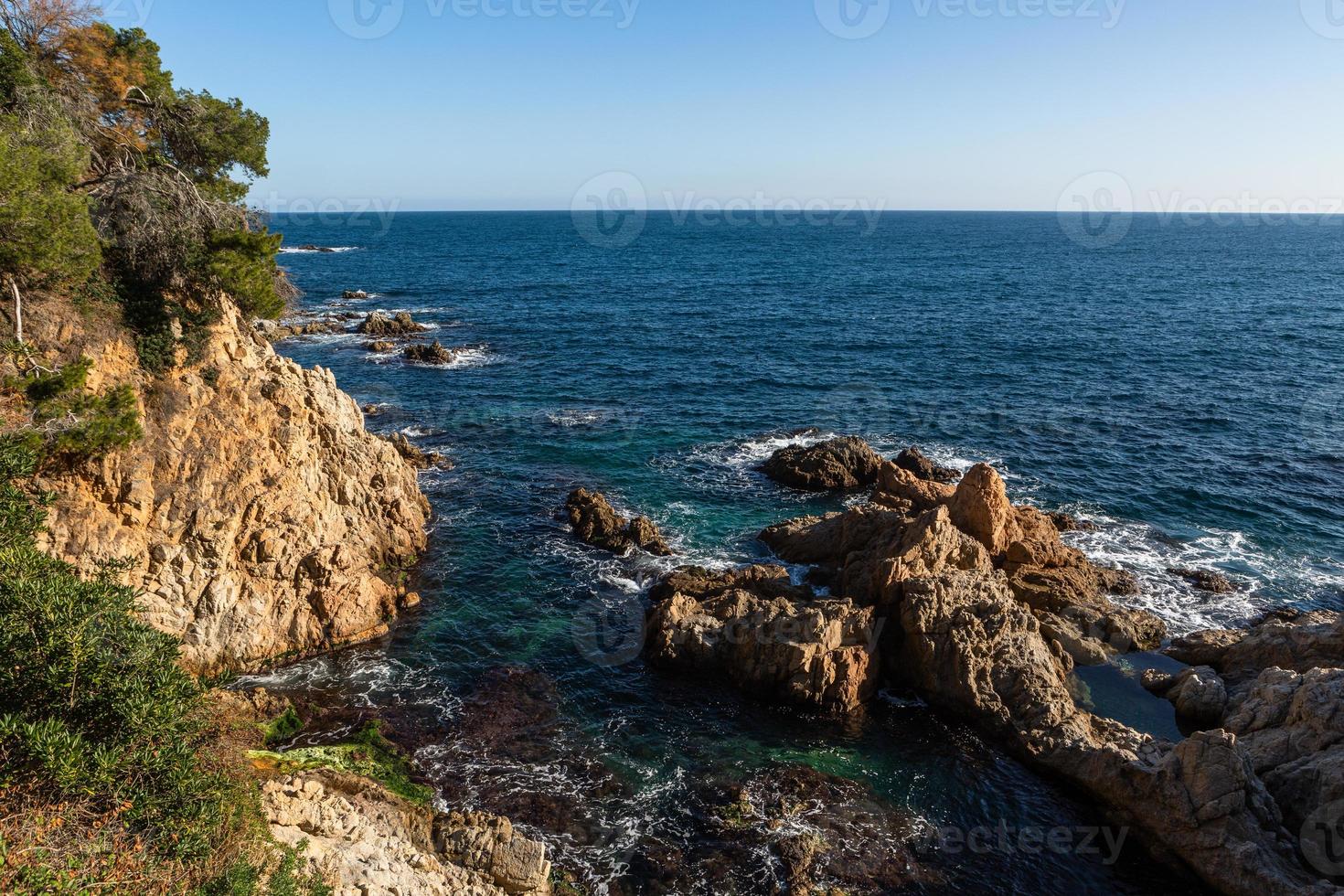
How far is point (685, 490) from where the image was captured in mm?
40281

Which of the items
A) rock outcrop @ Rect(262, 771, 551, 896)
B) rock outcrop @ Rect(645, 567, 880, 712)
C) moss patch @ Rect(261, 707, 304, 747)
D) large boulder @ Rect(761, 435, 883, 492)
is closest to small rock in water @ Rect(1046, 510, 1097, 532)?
large boulder @ Rect(761, 435, 883, 492)

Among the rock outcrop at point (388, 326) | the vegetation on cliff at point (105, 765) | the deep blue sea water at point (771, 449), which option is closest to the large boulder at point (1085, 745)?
the deep blue sea water at point (771, 449)

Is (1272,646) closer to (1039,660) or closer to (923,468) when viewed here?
(1039,660)

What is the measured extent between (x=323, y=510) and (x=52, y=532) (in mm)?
8412

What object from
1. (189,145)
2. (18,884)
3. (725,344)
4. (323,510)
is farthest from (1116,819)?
(725,344)

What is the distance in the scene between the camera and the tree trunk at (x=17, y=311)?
2194 centimetres

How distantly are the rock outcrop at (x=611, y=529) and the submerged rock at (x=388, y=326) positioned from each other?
154 feet

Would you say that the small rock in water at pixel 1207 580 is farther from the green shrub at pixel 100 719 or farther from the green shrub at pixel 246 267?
the green shrub at pixel 246 267

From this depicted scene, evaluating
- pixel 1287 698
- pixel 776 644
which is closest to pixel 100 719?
pixel 776 644

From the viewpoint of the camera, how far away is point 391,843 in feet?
54.6

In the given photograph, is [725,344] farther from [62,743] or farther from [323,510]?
[62,743]

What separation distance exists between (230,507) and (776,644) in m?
19.9

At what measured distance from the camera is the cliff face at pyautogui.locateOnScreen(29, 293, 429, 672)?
23281mm

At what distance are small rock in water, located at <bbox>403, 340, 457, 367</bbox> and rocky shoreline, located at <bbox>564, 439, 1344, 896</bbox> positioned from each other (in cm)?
4081
